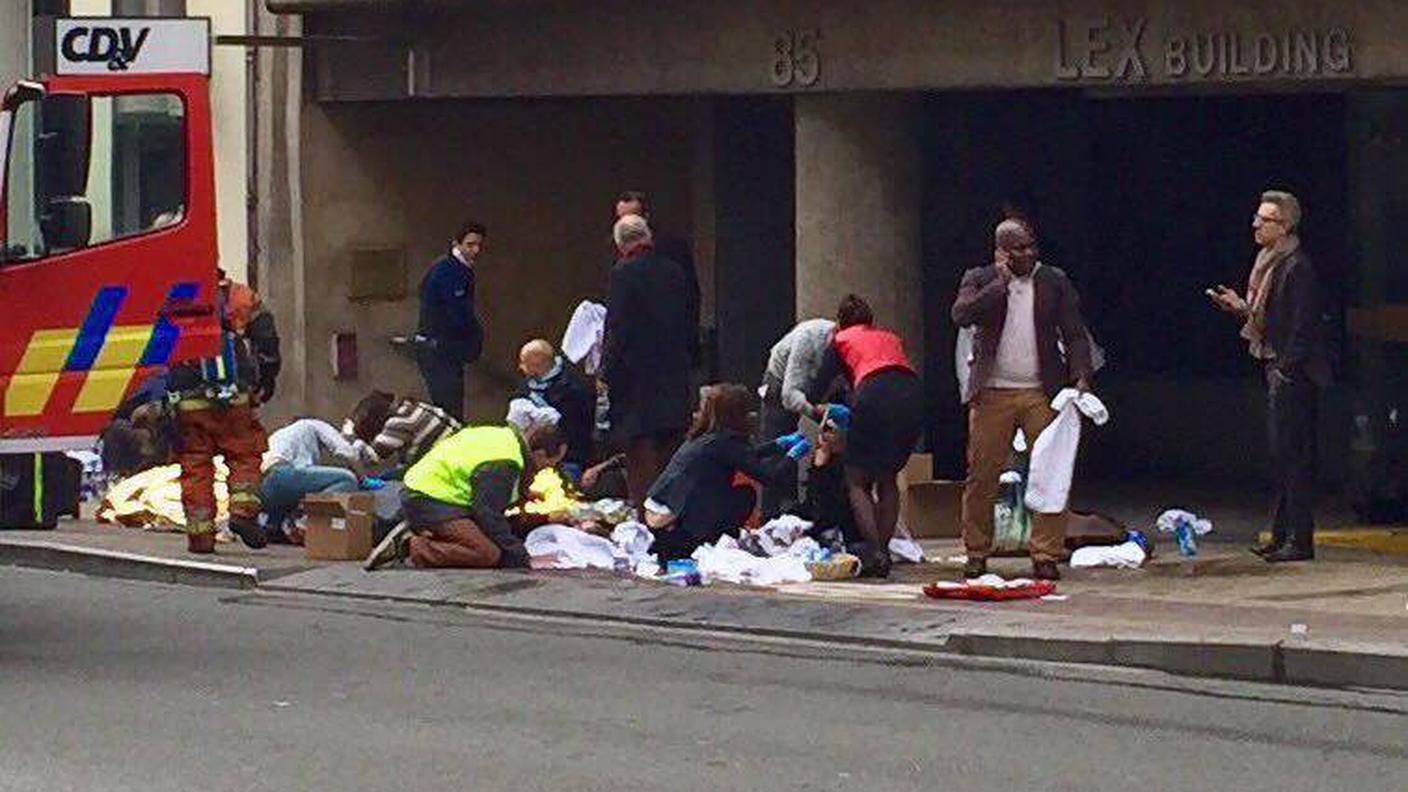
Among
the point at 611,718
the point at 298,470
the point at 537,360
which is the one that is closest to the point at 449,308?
the point at 537,360

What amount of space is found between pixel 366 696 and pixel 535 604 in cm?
309

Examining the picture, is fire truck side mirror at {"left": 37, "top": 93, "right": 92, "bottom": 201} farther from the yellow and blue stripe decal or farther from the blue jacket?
the blue jacket

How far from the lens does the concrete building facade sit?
18062 millimetres

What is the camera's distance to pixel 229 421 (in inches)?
695

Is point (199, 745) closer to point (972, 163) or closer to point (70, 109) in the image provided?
point (70, 109)

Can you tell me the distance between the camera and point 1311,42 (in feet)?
54.9

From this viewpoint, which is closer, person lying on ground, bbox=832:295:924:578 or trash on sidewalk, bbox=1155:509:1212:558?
person lying on ground, bbox=832:295:924:578

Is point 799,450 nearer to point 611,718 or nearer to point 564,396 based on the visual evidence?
point 564,396

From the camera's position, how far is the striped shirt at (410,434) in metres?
19.2

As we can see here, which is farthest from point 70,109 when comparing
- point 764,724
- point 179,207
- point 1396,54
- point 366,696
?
point 1396,54

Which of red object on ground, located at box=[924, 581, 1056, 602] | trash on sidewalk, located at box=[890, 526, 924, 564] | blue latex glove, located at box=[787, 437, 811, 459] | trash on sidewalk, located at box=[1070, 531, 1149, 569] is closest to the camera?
red object on ground, located at box=[924, 581, 1056, 602]

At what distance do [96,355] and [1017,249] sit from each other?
426cm

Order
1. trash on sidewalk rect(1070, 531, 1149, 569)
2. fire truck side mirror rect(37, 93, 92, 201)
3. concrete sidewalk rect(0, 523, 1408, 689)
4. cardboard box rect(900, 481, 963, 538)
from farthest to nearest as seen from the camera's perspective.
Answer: cardboard box rect(900, 481, 963, 538)
trash on sidewalk rect(1070, 531, 1149, 569)
fire truck side mirror rect(37, 93, 92, 201)
concrete sidewalk rect(0, 523, 1408, 689)

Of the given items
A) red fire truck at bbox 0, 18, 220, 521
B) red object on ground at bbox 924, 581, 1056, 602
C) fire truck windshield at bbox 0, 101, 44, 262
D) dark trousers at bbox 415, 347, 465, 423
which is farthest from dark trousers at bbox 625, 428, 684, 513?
fire truck windshield at bbox 0, 101, 44, 262
